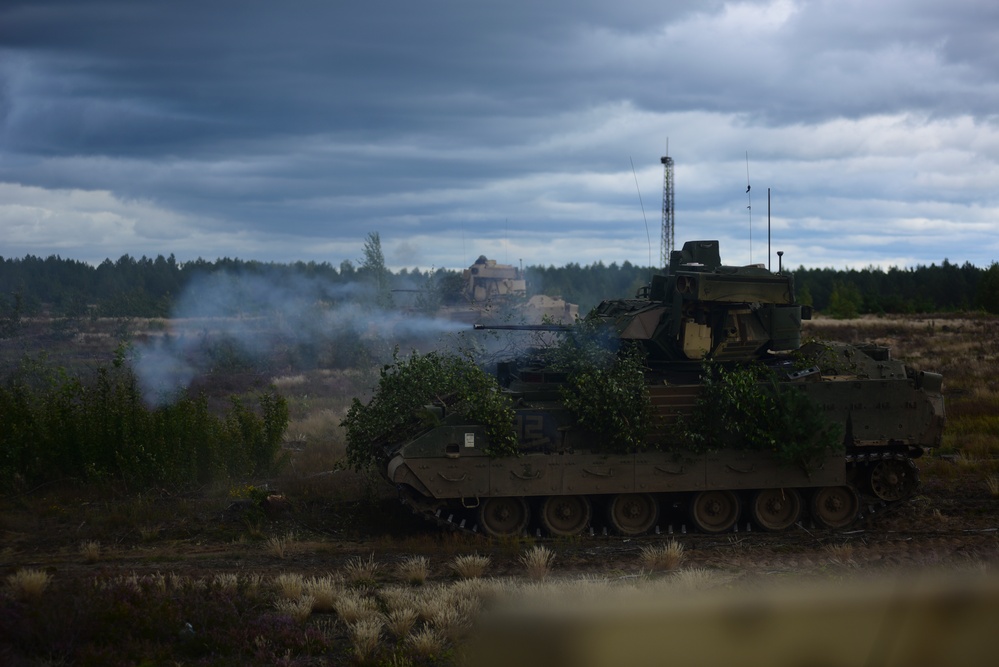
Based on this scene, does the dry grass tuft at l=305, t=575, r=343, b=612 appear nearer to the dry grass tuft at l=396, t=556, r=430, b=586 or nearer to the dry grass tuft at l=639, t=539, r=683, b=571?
the dry grass tuft at l=396, t=556, r=430, b=586

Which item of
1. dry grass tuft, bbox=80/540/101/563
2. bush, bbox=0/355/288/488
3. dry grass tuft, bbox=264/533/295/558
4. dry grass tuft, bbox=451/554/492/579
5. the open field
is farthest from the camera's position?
bush, bbox=0/355/288/488

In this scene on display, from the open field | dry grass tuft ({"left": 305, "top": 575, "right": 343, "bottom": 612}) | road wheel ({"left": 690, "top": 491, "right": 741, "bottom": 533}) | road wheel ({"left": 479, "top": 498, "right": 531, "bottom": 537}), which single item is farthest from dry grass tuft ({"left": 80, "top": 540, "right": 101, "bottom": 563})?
road wheel ({"left": 690, "top": 491, "right": 741, "bottom": 533})

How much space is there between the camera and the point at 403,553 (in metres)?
12.2

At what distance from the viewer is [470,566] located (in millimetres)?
10930

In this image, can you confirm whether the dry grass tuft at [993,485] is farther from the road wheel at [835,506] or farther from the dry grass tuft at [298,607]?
the dry grass tuft at [298,607]

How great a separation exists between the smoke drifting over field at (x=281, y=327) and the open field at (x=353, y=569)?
38.5 feet

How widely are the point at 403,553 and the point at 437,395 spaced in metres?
2.55

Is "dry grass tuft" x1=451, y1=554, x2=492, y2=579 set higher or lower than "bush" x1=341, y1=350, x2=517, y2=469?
lower

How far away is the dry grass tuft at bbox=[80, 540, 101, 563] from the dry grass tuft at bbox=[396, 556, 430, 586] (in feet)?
13.2

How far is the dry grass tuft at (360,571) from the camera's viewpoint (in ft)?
34.5

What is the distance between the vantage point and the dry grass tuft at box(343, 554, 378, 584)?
10523mm

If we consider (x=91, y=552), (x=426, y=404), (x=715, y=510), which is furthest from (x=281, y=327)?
(x=715, y=510)

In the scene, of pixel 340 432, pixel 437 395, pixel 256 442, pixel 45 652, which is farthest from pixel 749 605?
pixel 340 432

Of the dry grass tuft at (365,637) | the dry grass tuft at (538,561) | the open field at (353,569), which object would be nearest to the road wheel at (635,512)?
the open field at (353,569)
